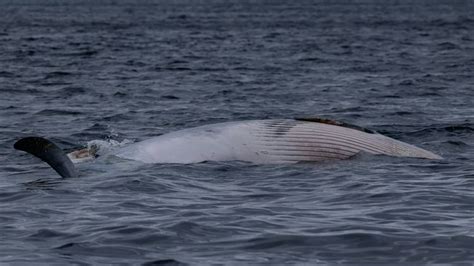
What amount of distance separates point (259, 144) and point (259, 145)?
14 millimetres

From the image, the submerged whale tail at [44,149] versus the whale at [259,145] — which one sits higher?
the submerged whale tail at [44,149]

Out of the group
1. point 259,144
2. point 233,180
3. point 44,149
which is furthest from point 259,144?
point 44,149

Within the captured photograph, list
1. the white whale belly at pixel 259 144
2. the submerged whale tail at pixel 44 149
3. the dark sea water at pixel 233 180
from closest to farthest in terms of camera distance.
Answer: the dark sea water at pixel 233 180 → the submerged whale tail at pixel 44 149 → the white whale belly at pixel 259 144

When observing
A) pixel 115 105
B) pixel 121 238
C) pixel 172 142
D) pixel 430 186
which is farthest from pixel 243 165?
pixel 115 105

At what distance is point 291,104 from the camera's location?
2998cm

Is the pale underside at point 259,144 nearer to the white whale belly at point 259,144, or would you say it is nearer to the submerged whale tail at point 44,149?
the white whale belly at point 259,144

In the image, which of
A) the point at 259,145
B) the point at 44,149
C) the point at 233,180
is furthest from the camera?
the point at 259,145

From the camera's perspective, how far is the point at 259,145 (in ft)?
56.5

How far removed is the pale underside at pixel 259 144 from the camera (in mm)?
17156

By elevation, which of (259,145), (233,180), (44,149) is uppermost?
(44,149)

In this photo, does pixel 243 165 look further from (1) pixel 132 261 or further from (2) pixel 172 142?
(1) pixel 132 261

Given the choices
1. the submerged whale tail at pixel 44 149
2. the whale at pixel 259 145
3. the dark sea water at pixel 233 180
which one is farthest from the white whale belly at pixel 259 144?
the submerged whale tail at pixel 44 149

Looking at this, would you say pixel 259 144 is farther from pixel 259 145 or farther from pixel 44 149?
pixel 44 149

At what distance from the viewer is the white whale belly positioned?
1715 centimetres
